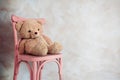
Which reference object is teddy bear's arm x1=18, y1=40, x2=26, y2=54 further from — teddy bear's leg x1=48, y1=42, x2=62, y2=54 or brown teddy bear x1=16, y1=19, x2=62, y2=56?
teddy bear's leg x1=48, y1=42, x2=62, y2=54

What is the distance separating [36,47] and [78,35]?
0.85 meters

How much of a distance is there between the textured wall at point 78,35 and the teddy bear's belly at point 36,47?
0.38 m

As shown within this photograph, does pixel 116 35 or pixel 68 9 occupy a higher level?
pixel 68 9

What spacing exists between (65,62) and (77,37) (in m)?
0.34

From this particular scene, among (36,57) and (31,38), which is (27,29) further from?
(36,57)

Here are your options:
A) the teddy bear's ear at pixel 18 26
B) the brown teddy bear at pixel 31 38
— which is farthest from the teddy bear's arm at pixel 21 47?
the teddy bear's ear at pixel 18 26

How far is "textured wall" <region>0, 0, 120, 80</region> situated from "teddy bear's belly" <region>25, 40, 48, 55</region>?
376 millimetres

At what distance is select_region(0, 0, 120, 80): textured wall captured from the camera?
2.30 metres

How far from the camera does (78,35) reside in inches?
103

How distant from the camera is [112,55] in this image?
277 centimetres

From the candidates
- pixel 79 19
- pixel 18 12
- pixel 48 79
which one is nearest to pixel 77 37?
pixel 79 19

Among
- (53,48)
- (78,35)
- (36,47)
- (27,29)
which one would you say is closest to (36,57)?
(36,47)

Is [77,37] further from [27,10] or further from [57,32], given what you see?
[27,10]

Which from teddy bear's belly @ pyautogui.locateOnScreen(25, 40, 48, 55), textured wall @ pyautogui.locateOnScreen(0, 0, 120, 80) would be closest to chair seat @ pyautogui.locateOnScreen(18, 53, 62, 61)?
teddy bear's belly @ pyautogui.locateOnScreen(25, 40, 48, 55)
